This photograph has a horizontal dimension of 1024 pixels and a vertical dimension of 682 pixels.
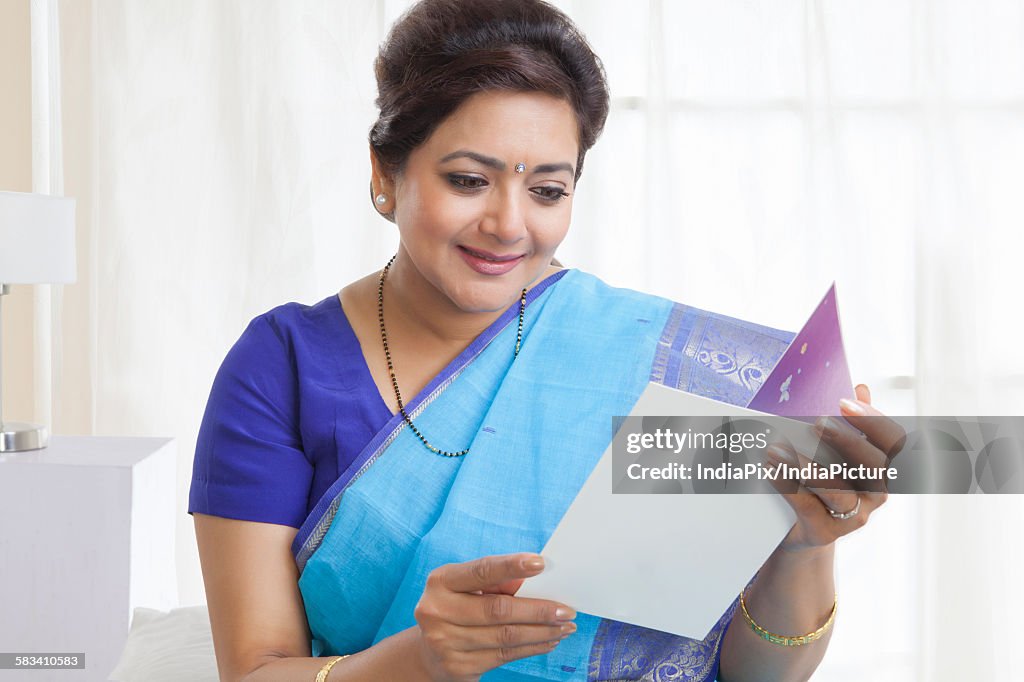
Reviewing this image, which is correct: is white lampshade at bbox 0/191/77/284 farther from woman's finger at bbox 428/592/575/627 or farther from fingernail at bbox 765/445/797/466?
fingernail at bbox 765/445/797/466

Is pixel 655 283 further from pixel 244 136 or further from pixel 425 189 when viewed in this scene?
pixel 425 189

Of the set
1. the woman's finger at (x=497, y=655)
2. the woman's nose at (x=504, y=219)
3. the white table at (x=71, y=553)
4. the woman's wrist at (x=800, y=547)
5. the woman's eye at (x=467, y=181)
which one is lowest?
the white table at (x=71, y=553)

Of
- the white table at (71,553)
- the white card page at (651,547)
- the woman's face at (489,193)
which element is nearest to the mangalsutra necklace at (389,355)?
the woman's face at (489,193)

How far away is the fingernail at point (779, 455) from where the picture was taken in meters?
0.87

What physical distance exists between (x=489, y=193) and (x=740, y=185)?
1539mm

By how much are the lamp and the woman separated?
122 centimetres

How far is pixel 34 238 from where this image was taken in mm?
2283

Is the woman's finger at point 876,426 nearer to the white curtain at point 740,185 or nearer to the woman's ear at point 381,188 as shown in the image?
the woman's ear at point 381,188

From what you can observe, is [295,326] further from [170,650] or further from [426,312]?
[170,650]

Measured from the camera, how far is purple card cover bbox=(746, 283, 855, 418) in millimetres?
845

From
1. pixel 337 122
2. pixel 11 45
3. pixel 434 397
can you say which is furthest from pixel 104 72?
pixel 434 397

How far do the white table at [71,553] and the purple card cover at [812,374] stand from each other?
1744mm

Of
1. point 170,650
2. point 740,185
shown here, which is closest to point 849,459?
point 170,650

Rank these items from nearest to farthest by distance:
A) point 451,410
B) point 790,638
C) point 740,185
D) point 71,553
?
point 790,638, point 451,410, point 71,553, point 740,185
